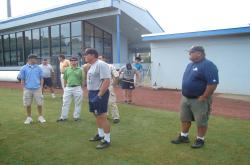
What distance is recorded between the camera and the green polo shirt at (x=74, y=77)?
7.74 meters

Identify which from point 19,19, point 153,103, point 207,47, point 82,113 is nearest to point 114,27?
point 19,19

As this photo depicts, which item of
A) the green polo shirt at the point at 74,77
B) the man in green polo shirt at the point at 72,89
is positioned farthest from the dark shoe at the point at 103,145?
the green polo shirt at the point at 74,77

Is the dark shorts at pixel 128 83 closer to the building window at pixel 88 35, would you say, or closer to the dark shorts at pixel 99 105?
the dark shorts at pixel 99 105

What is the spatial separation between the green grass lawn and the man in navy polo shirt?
0.55 m

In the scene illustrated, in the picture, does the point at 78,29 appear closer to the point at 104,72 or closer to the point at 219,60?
the point at 219,60

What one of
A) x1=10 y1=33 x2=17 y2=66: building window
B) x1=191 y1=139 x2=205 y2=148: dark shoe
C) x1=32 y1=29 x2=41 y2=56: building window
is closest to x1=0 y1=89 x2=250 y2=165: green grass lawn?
x1=191 y1=139 x2=205 y2=148: dark shoe

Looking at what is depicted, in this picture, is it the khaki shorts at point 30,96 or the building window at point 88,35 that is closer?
the khaki shorts at point 30,96

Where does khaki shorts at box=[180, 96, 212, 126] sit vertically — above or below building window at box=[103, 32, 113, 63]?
below

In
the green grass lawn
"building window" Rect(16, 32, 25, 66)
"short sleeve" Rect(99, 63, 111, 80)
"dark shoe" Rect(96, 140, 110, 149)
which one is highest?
"building window" Rect(16, 32, 25, 66)

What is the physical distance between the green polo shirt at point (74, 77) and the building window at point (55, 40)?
1536cm

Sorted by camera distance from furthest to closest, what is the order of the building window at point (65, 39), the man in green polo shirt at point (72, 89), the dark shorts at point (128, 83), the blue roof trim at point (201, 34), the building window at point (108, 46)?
the building window at point (108, 46) → the building window at point (65, 39) → the blue roof trim at point (201, 34) → the dark shorts at point (128, 83) → the man in green polo shirt at point (72, 89)

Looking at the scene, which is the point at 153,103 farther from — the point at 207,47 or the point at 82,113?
the point at 207,47

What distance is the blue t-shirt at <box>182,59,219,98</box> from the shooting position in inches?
199

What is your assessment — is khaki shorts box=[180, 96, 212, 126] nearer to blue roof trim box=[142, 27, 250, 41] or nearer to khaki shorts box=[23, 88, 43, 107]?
khaki shorts box=[23, 88, 43, 107]
